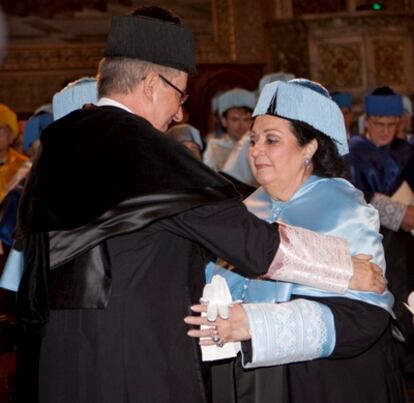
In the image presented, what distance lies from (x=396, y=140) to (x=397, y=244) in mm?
717

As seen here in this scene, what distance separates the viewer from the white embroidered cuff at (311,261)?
2.75m

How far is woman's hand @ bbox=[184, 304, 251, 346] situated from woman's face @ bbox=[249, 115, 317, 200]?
0.61m

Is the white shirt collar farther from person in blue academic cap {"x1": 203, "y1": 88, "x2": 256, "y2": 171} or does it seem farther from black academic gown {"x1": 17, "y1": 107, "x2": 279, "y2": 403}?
person in blue academic cap {"x1": 203, "y1": 88, "x2": 256, "y2": 171}

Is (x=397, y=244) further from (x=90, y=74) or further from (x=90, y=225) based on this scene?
(x=90, y=74)

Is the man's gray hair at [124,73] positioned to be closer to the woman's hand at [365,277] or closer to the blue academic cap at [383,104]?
the woman's hand at [365,277]

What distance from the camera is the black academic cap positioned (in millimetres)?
2732

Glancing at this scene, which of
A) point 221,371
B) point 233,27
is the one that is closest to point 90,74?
point 233,27

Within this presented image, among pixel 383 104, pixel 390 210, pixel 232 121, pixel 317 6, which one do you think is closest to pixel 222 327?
pixel 390 210

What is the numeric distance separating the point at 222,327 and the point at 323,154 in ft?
2.80

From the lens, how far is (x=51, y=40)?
1296cm

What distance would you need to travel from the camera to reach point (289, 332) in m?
2.82

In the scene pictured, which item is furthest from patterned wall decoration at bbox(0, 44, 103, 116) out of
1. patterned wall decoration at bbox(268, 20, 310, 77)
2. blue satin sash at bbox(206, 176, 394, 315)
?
blue satin sash at bbox(206, 176, 394, 315)

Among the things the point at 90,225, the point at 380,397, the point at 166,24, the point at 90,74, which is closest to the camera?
the point at 90,225

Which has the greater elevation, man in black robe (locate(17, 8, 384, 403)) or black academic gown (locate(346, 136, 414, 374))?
man in black robe (locate(17, 8, 384, 403))
